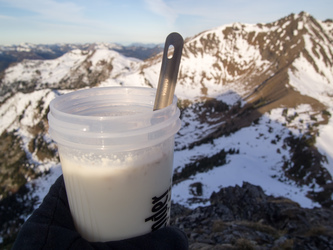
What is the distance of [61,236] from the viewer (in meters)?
1.37

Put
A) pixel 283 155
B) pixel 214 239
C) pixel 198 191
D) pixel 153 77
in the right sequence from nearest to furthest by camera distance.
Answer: pixel 214 239 → pixel 198 191 → pixel 283 155 → pixel 153 77

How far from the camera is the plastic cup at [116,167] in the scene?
4.08 feet

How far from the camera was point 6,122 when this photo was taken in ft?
369

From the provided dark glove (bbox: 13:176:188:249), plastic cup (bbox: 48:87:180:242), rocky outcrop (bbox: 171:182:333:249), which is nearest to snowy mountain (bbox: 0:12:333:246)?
rocky outcrop (bbox: 171:182:333:249)

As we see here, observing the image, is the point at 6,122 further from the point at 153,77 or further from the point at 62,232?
the point at 62,232

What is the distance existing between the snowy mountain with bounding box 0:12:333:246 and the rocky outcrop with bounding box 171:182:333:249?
17.7ft

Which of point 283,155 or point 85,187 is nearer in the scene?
point 85,187

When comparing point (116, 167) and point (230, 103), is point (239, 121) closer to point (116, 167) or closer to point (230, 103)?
point (230, 103)

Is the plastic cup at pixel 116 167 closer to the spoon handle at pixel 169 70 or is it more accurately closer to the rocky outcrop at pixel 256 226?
the spoon handle at pixel 169 70

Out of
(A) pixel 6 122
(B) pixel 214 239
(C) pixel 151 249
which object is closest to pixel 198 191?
(B) pixel 214 239

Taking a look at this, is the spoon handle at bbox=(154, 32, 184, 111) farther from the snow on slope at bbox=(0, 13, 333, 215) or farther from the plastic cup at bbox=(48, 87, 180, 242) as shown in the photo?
the snow on slope at bbox=(0, 13, 333, 215)

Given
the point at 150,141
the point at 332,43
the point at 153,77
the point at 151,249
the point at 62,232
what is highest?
the point at 332,43

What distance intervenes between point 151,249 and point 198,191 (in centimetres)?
2291

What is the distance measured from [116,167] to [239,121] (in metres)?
58.6
